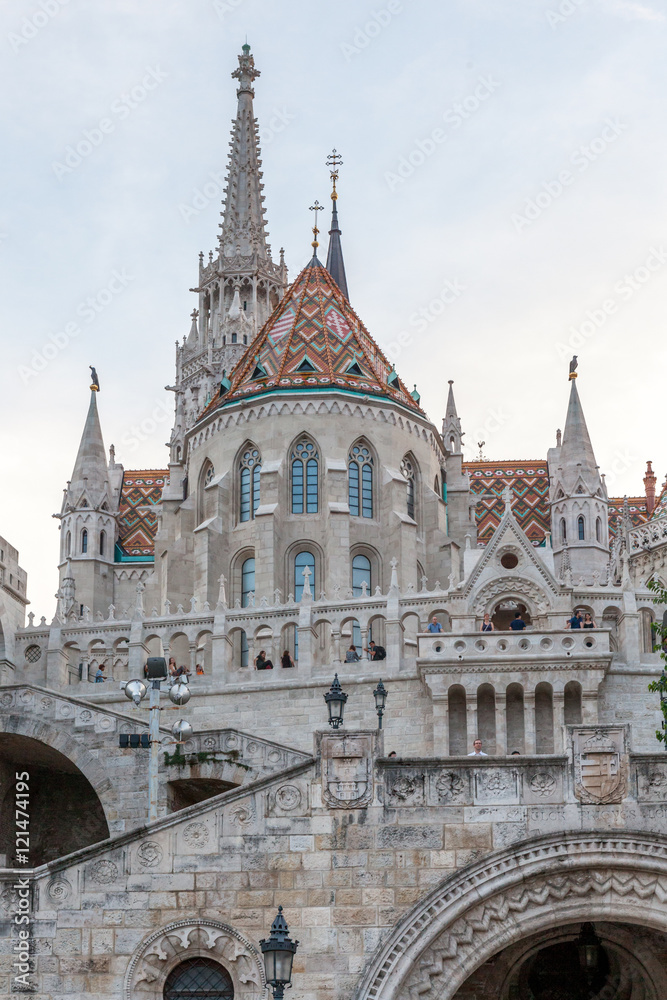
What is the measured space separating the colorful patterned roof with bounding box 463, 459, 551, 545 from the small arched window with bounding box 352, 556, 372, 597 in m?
8.21

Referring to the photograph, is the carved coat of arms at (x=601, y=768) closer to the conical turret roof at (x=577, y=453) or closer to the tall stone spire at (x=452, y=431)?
the conical turret roof at (x=577, y=453)

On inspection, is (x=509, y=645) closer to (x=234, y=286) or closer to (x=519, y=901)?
(x=519, y=901)

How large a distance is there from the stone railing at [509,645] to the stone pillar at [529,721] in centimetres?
94

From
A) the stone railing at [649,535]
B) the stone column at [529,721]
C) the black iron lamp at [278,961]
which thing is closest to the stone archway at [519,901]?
the black iron lamp at [278,961]

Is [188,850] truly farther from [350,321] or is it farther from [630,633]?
[350,321]

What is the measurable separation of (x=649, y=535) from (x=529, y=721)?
16930 mm

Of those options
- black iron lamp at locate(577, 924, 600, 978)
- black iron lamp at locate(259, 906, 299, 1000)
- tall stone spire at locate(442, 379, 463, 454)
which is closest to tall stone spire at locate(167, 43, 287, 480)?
tall stone spire at locate(442, 379, 463, 454)

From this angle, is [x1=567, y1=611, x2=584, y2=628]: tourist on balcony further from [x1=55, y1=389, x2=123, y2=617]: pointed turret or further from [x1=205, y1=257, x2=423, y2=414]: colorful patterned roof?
[x1=55, y1=389, x2=123, y2=617]: pointed turret

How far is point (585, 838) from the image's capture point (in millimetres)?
18781

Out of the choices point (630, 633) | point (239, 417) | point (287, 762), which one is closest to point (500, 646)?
point (630, 633)

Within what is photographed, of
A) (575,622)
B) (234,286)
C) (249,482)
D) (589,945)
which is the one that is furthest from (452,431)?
(589,945)

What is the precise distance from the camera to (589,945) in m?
20.8

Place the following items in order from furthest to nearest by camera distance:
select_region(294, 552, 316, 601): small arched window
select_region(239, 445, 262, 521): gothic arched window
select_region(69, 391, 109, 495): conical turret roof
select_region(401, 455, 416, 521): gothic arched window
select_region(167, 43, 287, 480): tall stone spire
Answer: select_region(167, 43, 287, 480): tall stone spire, select_region(69, 391, 109, 495): conical turret roof, select_region(401, 455, 416, 521): gothic arched window, select_region(239, 445, 262, 521): gothic arched window, select_region(294, 552, 316, 601): small arched window

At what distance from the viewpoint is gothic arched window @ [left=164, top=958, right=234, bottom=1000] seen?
63.0ft
